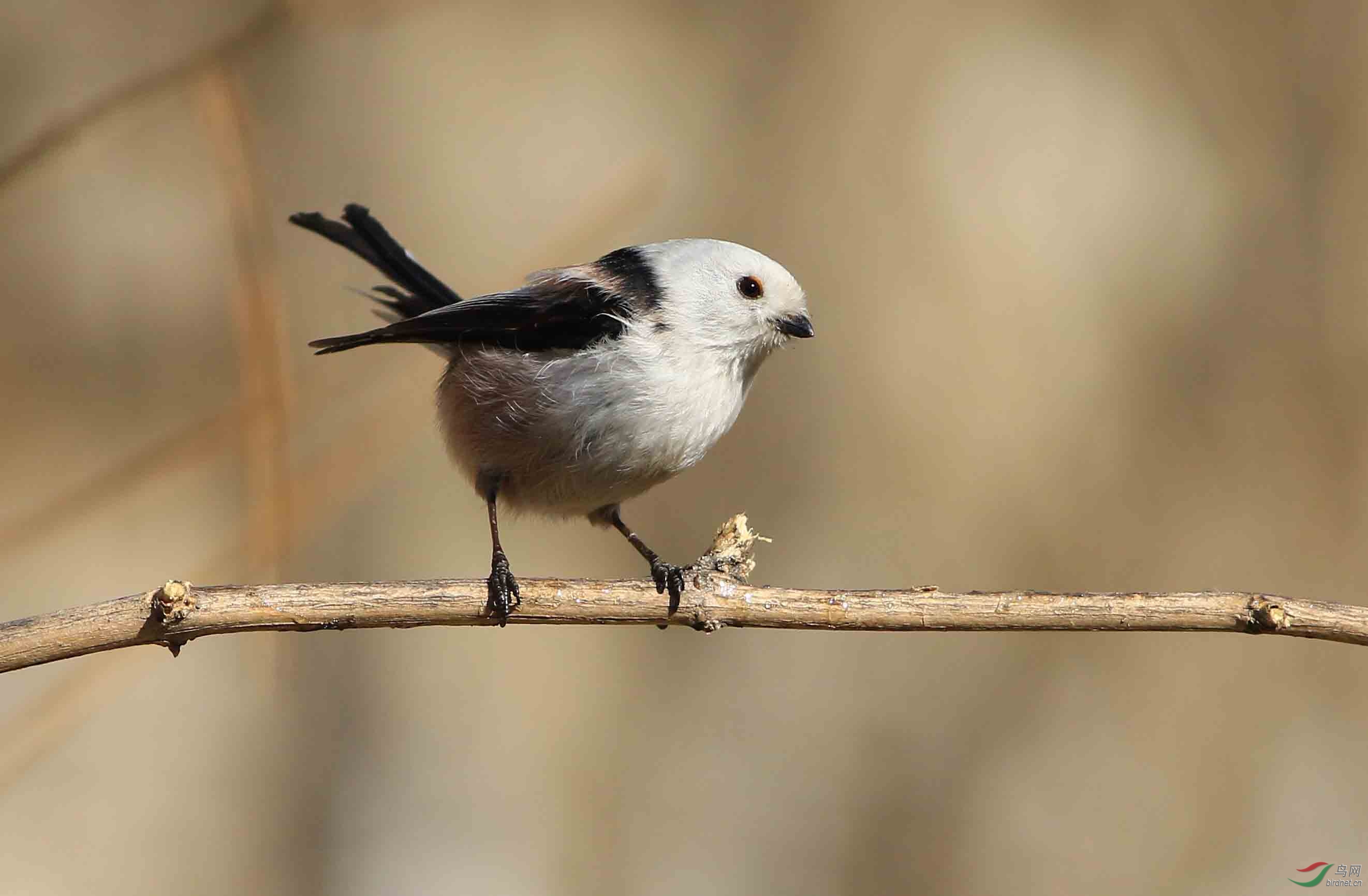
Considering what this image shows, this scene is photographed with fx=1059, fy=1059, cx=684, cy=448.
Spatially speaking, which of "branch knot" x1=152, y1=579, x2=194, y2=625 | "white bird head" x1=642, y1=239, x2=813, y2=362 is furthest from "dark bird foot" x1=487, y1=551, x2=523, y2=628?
"white bird head" x1=642, y1=239, x2=813, y2=362

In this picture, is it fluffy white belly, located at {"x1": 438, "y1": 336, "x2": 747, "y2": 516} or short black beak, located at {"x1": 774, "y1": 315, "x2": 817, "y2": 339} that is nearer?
fluffy white belly, located at {"x1": 438, "y1": 336, "x2": 747, "y2": 516}

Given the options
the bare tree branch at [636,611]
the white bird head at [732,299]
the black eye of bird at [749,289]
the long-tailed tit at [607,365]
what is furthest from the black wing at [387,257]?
the bare tree branch at [636,611]

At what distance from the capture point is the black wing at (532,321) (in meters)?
1.97

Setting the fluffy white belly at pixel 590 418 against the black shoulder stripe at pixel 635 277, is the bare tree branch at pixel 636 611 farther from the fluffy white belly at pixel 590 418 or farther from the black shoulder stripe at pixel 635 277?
the black shoulder stripe at pixel 635 277

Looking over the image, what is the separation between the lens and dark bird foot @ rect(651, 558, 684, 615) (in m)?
1.76

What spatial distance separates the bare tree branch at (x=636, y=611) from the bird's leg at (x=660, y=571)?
1.0 inches

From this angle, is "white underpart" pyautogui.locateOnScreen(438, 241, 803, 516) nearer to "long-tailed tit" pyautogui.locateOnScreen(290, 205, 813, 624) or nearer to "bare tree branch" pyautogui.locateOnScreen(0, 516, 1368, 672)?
"long-tailed tit" pyautogui.locateOnScreen(290, 205, 813, 624)

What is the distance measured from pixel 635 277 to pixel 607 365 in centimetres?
24

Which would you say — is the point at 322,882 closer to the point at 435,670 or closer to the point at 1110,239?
the point at 435,670

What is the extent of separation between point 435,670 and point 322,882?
61 cm

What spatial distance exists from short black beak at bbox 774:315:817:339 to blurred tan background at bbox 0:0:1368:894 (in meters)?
Result: 1.01

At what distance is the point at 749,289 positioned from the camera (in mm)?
1971

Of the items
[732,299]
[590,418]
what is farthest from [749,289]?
[590,418]

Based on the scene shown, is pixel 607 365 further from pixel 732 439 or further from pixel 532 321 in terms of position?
pixel 732 439
